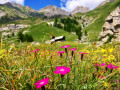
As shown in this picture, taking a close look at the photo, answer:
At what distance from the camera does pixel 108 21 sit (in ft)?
98.3

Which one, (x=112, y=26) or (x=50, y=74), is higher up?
(x=112, y=26)

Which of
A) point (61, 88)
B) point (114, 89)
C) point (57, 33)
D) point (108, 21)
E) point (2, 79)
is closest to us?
point (61, 88)

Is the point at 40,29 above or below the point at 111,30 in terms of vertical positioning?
above

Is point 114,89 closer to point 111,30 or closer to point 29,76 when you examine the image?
point 29,76

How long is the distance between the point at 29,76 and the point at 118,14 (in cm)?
3325

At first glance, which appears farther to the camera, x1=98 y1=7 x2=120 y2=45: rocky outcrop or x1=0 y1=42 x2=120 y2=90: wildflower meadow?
x1=98 y1=7 x2=120 y2=45: rocky outcrop

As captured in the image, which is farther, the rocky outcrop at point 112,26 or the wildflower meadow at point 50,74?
the rocky outcrop at point 112,26

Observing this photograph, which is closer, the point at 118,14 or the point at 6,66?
the point at 6,66

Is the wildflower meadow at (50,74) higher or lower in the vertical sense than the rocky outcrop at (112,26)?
lower

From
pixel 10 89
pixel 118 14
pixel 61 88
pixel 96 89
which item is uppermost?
pixel 118 14

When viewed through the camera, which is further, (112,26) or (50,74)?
(112,26)

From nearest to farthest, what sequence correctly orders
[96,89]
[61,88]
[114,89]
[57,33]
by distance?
[61,88] < [96,89] < [114,89] < [57,33]

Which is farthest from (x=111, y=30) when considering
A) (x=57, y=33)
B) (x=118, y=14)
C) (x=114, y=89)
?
(x=57, y=33)

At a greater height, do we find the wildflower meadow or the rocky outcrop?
the rocky outcrop
